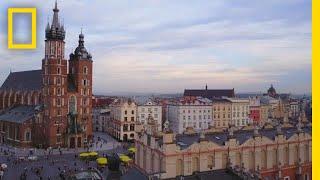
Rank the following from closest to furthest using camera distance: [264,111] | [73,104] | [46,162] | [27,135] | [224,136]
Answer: [224,136], [46,162], [27,135], [73,104], [264,111]

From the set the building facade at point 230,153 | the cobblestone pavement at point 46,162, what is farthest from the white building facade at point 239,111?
the building facade at point 230,153

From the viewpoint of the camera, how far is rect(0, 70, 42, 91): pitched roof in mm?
40812

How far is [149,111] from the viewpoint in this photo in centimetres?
4350

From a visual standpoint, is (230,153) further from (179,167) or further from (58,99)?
(58,99)

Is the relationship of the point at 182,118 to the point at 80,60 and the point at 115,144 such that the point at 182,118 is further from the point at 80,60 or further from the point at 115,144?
the point at 80,60

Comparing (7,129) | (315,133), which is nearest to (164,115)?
(7,129)

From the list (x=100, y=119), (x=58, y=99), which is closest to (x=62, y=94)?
(x=58, y=99)

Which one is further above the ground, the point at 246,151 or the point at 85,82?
the point at 85,82

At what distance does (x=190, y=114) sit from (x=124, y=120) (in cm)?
730

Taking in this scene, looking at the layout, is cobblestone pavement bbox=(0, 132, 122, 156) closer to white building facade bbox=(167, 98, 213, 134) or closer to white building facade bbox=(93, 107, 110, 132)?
white building facade bbox=(167, 98, 213, 134)

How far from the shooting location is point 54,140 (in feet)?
115

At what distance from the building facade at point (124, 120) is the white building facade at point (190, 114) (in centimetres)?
452

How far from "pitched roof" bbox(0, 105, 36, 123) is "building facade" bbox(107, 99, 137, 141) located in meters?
8.58

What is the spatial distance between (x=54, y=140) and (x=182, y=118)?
560 inches
